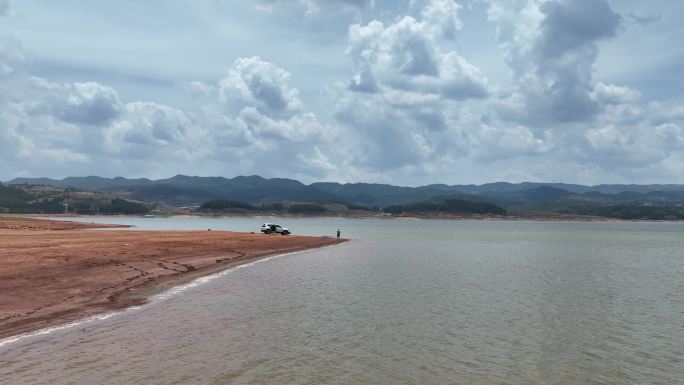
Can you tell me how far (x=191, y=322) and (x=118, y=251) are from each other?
33428 mm

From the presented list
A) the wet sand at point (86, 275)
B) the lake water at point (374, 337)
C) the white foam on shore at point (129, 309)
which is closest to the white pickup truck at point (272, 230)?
the wet sand at point (86, 275)

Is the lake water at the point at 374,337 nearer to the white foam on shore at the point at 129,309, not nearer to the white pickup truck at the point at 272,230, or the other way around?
the white foam on shore at the point at 129,309

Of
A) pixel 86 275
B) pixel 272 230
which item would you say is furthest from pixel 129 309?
pixel 272 230

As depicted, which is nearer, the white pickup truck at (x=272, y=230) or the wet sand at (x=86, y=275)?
the wet sand at (x=86, y=275)

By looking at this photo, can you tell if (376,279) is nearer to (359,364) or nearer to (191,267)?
(191,267)

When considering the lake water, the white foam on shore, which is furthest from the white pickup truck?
the lake water

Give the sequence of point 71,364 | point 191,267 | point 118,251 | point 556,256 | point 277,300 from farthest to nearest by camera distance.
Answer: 1. point 556,256
2. point 118,251
3. point 191,267
4. point 277,300
5. point 71,364

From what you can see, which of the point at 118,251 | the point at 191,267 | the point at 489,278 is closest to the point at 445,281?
the point at 489,278

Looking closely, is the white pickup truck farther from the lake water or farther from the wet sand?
the lake water

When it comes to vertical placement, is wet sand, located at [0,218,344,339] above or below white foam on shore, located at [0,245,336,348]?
above

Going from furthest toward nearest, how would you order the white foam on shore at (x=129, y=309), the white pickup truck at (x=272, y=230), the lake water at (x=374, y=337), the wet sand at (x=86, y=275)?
the white pickup truck at (x=272, y=230)
the wet sand at (x=86, y=275)
the white foam on shore at (x=129, y=309)
the lake water at (x=374, y=337)

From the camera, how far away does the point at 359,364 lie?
70.7 feet

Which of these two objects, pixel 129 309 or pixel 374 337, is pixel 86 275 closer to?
pixel 129 309

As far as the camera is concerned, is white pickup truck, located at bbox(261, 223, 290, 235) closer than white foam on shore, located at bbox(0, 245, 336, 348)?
No
